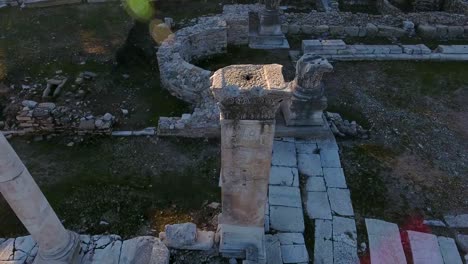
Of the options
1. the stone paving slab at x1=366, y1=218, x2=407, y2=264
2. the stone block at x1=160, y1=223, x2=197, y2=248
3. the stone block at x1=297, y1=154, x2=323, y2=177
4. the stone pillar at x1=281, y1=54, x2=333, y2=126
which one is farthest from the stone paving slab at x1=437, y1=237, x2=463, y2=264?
the stone block at x1=160, y1=223, x2=197, y2=248

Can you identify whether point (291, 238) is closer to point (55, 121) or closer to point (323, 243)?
point (323, 243)

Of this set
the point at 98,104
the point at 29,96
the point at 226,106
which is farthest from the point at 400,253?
the point at 29,96

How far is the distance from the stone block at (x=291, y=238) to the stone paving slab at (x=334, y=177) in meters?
1.39

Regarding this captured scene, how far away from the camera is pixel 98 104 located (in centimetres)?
966

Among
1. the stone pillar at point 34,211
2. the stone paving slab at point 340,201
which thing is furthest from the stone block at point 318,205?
the stone pillar at point 34,211

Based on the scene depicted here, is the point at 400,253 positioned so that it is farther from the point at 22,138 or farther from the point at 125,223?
the point at 22,138

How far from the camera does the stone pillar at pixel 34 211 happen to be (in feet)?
14.5

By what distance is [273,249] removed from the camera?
6.16 m

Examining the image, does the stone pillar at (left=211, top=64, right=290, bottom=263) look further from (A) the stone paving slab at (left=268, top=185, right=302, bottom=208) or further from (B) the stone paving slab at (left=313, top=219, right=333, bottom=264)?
(A) the stone paving slab at (left=268, top=185, right=302, bottom=208)

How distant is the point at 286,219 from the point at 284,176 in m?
1.05

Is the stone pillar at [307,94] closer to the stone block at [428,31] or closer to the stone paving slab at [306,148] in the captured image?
the stone paving slab at [306,148]

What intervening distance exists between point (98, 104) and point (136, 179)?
2972mm

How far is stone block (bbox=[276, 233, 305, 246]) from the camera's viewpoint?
6355 millimetres

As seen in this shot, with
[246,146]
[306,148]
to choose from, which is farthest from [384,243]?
[246,146]
